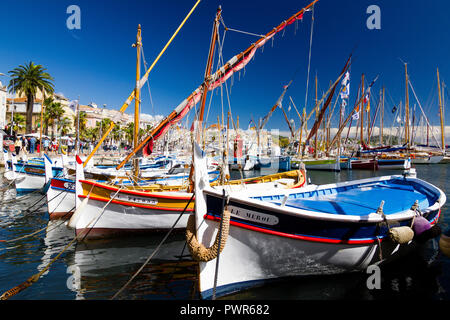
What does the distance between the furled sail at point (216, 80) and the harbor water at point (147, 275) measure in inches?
163

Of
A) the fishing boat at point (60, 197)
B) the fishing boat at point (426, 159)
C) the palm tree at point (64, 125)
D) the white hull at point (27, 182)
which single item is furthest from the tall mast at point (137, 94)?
the fishing boat at point (426, 159)

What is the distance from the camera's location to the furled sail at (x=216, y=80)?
10.1 metres

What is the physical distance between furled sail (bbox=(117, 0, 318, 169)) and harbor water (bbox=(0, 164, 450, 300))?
4142mm

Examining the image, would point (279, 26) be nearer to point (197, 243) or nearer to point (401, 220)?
point (401, 220)

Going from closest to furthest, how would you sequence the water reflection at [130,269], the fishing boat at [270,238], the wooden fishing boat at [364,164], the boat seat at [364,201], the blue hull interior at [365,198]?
1. the fishing boat at [270,238]
2. the water reflection at [130,269]
3. the boat seat at [364,201]
4. the blue hull interior at [365,198]
5. the wooden fishing boat at [364,164]

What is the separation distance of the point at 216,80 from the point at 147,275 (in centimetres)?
727

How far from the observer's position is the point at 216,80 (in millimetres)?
10125

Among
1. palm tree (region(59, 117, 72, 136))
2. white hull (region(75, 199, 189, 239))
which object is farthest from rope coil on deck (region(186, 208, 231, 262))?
palm tree (region(59, 117, 72, 136))

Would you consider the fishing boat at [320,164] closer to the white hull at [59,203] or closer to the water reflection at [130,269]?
the white hull at [59,203]

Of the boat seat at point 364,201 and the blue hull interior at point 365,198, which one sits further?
the blue hull interior at point 365,198

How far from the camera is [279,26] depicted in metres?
11.2

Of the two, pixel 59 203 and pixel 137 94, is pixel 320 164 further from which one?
pixel 59 203
